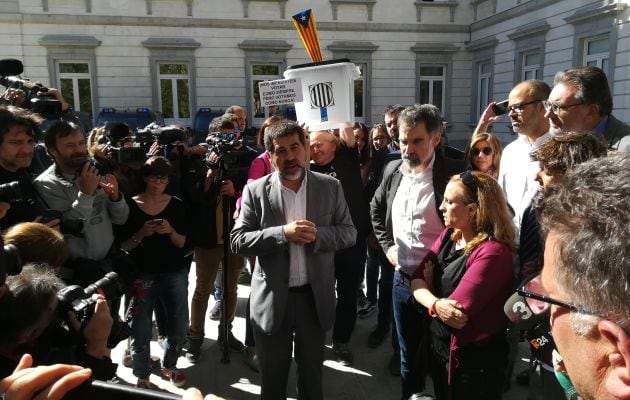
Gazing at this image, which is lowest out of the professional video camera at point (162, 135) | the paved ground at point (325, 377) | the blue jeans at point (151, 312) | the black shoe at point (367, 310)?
the paved ground at point (325, 377)

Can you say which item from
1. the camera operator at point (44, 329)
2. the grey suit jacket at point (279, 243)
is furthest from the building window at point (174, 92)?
the camera operator at point (44, 329)

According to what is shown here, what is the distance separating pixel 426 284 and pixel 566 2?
13.4 meters

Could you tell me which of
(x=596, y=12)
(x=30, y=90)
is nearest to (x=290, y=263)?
(x=30, y=90)

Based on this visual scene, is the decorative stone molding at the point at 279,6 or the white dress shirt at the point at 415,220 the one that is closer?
the white dress shirt at the point at 415,220

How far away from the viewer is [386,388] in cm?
323

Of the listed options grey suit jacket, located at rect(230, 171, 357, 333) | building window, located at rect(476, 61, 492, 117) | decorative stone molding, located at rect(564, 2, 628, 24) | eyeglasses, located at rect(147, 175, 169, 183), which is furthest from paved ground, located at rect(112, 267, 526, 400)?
building window, located at rect(476, 61, 492, 117)

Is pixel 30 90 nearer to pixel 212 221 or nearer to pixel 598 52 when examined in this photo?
pixel 212 221

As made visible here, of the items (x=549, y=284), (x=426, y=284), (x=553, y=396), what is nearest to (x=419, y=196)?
(x=426, y=284)

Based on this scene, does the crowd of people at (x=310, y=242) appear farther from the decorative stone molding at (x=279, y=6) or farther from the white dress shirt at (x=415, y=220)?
the decorative stone molding at (x=279, y=6)

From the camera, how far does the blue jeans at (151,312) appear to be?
121 inches

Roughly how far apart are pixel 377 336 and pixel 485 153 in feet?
5.79

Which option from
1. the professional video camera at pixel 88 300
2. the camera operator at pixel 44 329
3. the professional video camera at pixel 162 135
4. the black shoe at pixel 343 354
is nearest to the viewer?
the camera operator at pixel 44 329

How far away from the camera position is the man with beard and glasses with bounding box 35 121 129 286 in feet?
8.77

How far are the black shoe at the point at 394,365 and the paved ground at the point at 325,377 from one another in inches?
1.4
